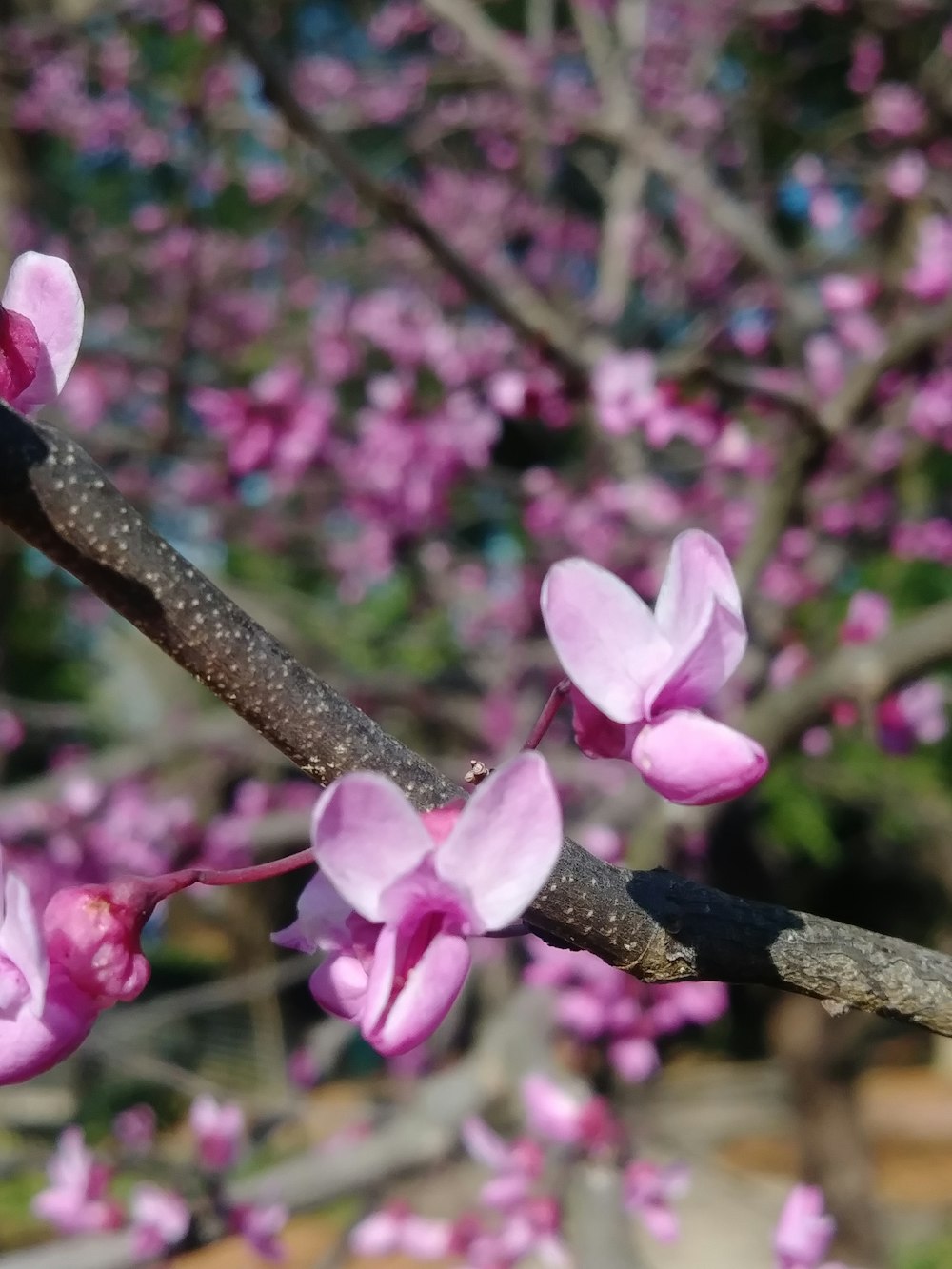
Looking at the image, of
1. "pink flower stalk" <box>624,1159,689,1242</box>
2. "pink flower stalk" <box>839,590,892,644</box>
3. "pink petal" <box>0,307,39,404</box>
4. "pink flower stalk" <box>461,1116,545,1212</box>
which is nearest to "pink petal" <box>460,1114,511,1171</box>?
"pink flower stalk" <box>461,1116,545,1212</box>

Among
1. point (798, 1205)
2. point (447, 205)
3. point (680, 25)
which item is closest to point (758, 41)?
point (680, 25)

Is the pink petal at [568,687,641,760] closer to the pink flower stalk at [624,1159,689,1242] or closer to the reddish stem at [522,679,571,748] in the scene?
the reddish stem at [522,679,571,748]

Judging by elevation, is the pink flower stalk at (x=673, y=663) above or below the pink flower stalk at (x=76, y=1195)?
above

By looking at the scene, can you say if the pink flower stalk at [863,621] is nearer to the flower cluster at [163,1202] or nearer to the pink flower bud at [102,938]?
the flower cluster at [163,1202]

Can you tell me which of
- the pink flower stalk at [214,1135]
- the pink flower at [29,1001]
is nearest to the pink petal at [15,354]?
the pink flower at [29,1001]

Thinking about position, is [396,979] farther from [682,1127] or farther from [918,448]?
[682,1127]
